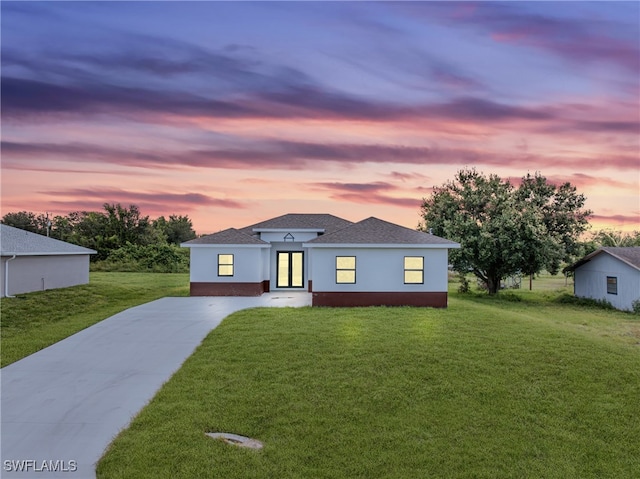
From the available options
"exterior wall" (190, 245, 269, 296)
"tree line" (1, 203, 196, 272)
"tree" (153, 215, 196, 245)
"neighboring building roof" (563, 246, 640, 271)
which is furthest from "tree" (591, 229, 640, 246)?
"tree" (153, 215, 196, 245)

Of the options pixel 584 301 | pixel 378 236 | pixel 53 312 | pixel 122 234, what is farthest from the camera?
pixel 122 234

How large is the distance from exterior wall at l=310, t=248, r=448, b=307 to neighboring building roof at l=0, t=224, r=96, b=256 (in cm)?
1260

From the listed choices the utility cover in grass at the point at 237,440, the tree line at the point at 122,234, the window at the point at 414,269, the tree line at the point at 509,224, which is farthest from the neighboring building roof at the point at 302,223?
the tree line at the point at 122,234

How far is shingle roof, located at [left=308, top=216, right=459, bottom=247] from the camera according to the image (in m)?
17.2

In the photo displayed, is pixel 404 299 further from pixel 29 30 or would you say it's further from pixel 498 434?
pixel 29 30

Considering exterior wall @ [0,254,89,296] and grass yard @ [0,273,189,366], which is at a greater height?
exterior wall @ [0,254,89,296]

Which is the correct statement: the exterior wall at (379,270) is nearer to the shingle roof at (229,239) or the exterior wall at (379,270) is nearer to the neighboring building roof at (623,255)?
the shingle roof at (229,239)

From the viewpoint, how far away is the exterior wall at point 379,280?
17.3 metres

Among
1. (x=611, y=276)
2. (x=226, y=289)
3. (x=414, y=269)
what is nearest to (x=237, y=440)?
(x=414, y=269)

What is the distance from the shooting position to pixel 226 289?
2052 cm

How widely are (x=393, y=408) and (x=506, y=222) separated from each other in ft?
63.7

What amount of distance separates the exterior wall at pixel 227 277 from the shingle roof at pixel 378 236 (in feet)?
14.5

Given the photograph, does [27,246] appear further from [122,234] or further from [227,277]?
[122,234]

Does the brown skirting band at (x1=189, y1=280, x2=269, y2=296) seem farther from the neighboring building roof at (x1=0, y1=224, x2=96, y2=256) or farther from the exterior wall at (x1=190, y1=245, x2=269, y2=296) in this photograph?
the neighboring building roof at (x1=0, y1=224, x2=96, y2=256)
